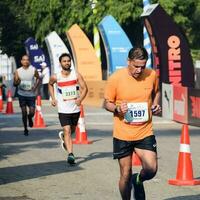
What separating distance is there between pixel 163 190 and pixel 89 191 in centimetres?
93

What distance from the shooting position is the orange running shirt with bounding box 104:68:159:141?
8.05m

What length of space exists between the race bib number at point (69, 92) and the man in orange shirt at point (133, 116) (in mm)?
4866

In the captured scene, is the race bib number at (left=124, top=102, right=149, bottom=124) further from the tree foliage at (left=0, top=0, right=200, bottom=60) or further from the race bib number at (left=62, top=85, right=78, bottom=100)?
the tree foliage at (left=0, top=0, right=200, bottom=60)

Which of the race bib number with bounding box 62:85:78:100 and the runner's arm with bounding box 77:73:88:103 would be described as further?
the race bib number with bounding box 62:85:78:100

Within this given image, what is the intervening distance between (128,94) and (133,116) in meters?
0.23

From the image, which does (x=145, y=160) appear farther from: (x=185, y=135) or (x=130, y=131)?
(x=185, y=135)

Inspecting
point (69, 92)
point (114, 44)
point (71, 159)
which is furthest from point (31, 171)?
point (114, 44)

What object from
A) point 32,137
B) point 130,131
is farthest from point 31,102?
point 130,131

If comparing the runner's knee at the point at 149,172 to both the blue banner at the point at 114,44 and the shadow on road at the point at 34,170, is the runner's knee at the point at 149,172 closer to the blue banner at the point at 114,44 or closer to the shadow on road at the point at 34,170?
the shadow on road at the point at 34,170

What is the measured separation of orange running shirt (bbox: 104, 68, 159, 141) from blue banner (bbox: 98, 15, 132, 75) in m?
27.4

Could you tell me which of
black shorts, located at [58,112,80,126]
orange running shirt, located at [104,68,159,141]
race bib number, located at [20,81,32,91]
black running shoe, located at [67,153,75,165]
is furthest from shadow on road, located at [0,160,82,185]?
race bib number, located at [20,81,32,91]

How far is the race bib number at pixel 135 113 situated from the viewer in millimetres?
8023

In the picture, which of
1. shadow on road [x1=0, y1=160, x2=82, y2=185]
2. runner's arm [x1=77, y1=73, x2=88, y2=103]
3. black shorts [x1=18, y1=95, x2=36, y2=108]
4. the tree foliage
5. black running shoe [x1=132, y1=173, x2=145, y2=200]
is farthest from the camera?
the tree foliage

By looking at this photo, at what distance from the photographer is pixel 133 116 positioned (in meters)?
8.03
